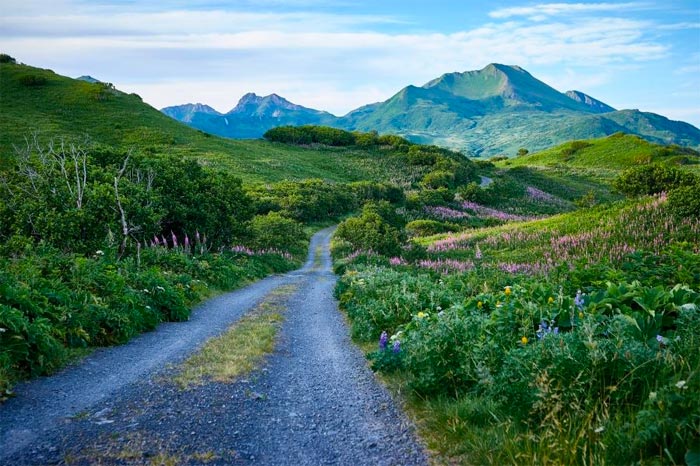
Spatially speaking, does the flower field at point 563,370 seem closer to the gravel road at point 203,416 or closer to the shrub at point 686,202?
the gravel road at point 203,416

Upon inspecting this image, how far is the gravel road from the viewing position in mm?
5012

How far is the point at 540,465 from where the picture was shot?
161 inches

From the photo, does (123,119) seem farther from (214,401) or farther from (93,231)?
(214,401)

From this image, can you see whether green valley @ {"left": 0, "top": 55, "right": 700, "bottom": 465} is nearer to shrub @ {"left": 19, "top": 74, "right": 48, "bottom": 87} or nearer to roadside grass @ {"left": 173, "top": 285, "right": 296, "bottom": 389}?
roadside grass @ {"left": 173, "top": 285, "right": 296, "bottom": 389}

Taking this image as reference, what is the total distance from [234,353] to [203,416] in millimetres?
3141

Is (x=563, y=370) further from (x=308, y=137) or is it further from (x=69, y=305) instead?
(x=308, y=137)

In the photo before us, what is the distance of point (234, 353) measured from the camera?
9062 mm

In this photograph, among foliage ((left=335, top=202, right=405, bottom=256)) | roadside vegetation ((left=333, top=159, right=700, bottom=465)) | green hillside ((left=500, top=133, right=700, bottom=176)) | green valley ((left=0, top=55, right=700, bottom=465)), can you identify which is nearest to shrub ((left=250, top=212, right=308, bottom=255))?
green valley ((left=0, top=55, right=700, bottom=465))

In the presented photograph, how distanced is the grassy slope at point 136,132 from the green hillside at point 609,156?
147ft

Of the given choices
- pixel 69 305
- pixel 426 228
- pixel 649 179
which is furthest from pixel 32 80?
pixel 69 305

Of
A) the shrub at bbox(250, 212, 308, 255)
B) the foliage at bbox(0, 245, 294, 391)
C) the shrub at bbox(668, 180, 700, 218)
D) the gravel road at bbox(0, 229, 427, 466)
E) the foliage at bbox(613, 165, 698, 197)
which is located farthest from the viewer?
the shrub at bbox(250, 212, 308, 255)

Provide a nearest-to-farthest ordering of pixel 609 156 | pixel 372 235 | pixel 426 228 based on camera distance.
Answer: pixel 372 235 < pixel 426 228 < pixel 609 156

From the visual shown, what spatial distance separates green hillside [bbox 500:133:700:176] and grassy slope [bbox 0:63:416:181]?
4489 cm

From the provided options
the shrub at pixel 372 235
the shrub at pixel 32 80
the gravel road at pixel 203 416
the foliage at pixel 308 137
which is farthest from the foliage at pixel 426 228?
the shrub at pixel 32 80
